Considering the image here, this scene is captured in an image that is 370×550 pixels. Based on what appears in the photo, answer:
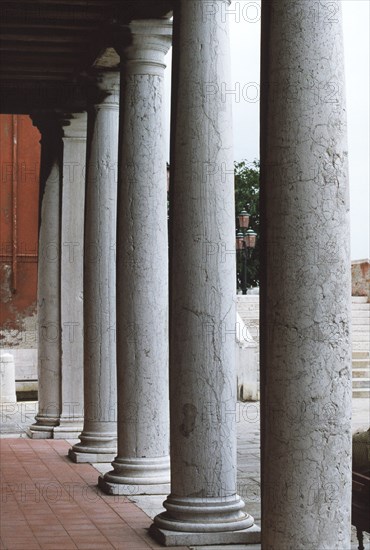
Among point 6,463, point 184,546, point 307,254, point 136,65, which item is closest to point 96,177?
point 136,65

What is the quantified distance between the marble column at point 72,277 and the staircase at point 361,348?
43.3 feet

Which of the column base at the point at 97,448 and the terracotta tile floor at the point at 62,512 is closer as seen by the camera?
the terracotta tile floor at the point at 62,512

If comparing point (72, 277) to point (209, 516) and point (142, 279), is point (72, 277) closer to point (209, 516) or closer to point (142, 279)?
point (142, 279)

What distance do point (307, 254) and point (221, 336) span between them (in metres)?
3.43

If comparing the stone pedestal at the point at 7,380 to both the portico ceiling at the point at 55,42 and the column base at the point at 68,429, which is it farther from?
the portico ceiling at the point at 55,42

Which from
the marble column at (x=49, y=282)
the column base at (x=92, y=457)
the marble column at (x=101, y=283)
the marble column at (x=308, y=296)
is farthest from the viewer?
the marble column at (x=49, y=282)

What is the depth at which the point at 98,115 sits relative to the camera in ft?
55.6

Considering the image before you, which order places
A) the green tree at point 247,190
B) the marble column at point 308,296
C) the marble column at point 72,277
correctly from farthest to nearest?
the green tree at point 247,190 < the marble column at point 72,277 < the marble column at point 308,296

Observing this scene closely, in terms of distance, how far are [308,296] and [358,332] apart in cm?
3136

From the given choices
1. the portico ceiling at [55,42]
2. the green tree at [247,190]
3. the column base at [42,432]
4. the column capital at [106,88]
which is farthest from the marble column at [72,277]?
the green tree at [247,190]

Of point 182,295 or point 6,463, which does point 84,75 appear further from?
point 182,295

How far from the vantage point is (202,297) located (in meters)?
10.5

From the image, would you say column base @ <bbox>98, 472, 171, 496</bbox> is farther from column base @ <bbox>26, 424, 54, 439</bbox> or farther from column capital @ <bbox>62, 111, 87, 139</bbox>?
column capital @ <bbox>62, 111, 87, 139</bbox>

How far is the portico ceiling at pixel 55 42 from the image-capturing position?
1382 centimetres
